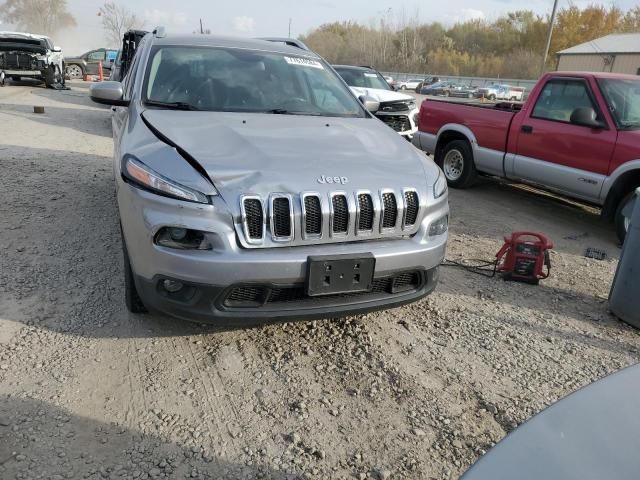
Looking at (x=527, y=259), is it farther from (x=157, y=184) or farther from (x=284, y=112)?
(x=157, y=184)

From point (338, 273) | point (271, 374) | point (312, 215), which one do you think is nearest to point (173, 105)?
point (312, 215)

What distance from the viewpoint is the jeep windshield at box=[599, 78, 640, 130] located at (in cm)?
566

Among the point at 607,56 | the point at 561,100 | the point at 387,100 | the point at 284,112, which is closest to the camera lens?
the point at 284,112

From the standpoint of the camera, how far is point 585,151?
19.1ft

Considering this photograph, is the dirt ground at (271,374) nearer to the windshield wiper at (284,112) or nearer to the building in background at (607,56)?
the windshield wiper at (284,112)

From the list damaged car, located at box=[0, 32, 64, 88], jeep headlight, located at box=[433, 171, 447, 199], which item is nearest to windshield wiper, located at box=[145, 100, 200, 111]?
jeep headlight, located at box=[433, 171, 447, 199]

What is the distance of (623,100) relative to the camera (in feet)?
19.2

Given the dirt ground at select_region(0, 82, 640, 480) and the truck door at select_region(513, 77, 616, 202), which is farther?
the truck door at select_region(513, 77, 616, 202)

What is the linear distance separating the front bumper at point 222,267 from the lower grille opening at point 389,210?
0.11 meters

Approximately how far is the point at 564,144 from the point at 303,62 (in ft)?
11.1

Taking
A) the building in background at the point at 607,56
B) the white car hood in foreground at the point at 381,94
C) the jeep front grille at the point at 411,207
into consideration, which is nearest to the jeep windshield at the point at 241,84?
the jeep front grille at the point at 411,207

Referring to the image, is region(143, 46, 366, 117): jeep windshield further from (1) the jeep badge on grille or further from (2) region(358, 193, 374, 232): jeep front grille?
(2) region(358, 193, 374, 232): jeep front grille

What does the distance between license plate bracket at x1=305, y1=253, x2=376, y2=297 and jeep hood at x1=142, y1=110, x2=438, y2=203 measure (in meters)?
0.38

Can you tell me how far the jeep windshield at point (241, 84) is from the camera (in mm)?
3873
